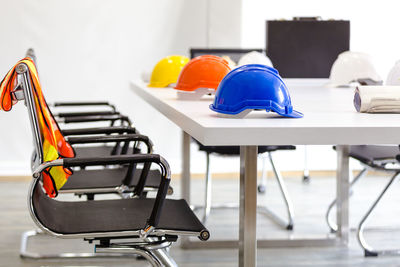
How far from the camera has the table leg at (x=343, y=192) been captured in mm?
3605

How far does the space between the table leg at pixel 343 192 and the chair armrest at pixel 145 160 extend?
6.17ft

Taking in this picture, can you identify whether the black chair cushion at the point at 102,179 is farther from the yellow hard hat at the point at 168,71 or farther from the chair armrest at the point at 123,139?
the yellow hard hat at the point at 168,71

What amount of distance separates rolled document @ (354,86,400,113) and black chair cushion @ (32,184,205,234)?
0.55 m

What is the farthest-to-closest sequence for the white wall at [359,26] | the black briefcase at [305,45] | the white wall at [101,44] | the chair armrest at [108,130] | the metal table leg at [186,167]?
the white wall at [359,26]
the white wall at [101,44]
the black briefcase at [305,45]
the metal table leg at [186,167]
the chair armrest at [108,130]

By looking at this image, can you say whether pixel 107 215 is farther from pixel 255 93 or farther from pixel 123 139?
pixel 255 93

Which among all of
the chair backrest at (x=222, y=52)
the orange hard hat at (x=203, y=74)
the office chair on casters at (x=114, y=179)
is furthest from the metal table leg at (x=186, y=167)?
the orange hard hat at (x=203, y=74)

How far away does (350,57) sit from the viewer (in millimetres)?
3182

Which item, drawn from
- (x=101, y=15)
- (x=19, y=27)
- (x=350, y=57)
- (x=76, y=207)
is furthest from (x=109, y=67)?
(x=76, y=207)

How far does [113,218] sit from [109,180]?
667 millimetres

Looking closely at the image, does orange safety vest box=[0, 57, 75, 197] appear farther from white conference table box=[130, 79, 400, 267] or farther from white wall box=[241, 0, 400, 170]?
white wall box=[241, 0, 400, 170]

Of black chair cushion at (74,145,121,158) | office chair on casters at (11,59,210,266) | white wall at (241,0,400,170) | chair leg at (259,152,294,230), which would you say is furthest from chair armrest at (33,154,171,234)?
white wall at (241,0,400,170)

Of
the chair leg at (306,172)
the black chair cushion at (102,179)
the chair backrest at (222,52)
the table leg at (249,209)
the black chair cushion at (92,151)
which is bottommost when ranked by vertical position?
the chair leg at (306,172)

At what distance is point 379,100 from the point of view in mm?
1824

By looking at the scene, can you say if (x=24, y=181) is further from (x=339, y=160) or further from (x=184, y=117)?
(x=184, y=117)
